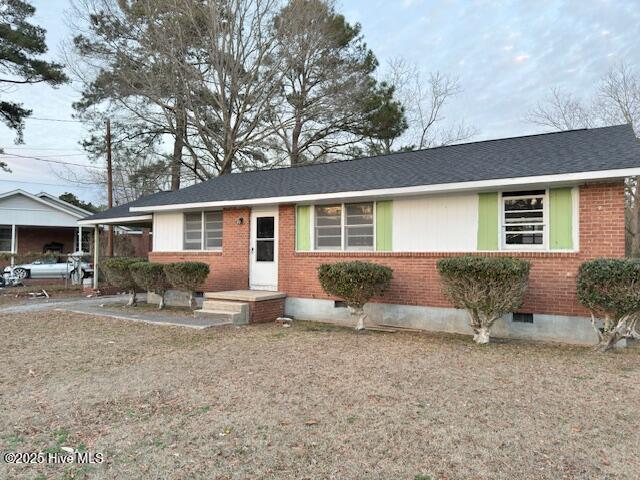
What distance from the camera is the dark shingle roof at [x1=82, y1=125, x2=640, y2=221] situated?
744cm

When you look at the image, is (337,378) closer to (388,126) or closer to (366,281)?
(366,281)

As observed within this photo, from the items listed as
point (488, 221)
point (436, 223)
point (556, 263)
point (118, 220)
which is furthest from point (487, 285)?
point (118, 220)

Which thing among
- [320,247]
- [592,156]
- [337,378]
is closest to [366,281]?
[320,247]

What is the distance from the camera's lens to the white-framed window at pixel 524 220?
7.72 m

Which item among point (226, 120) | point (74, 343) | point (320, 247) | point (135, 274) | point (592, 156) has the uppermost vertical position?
point (226, 120)

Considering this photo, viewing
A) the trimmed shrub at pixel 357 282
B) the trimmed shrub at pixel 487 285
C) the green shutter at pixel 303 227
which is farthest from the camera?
the green shutter at pixel 303 227

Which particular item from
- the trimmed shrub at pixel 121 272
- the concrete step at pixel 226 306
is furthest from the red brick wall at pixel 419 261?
the concrete step at pixel 226 306

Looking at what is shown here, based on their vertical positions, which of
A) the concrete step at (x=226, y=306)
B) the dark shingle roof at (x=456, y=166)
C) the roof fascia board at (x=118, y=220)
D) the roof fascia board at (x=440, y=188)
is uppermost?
the dark shingle roof at (x=456, y=166)

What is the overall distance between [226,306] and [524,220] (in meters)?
6.28

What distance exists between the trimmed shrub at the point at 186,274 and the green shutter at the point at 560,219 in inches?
299

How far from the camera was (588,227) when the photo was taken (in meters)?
7.27

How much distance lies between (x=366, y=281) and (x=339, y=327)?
1486 mm

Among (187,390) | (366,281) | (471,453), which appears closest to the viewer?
(471,453)

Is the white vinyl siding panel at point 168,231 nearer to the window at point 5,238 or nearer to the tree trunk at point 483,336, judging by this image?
the tree trunk at point 483,336
